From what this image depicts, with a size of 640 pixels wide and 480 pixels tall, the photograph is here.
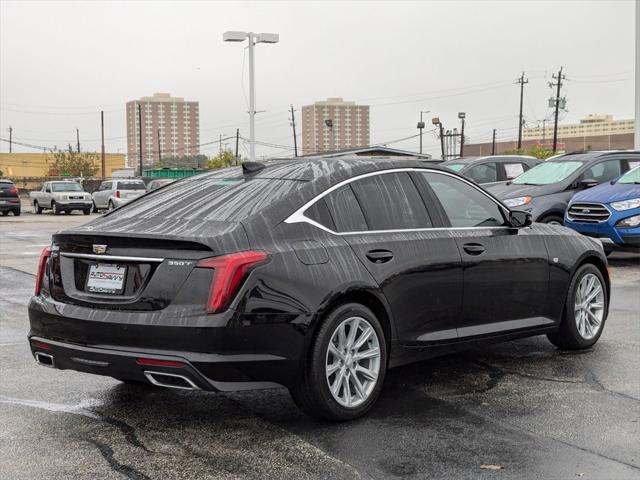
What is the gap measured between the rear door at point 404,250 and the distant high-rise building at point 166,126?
6255 inches

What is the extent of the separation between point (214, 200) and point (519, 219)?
2.46m

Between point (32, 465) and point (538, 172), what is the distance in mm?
13385

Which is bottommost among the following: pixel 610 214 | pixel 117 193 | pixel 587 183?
pixel 117 193

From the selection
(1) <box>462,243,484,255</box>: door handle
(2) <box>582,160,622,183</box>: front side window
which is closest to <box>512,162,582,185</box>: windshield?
(2) <box>582,160,622,183</box>: front side window

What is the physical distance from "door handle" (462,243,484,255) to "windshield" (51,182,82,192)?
121ft

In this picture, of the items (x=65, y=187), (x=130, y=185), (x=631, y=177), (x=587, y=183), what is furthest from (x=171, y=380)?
(x=65, y=187)

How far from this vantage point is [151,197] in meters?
5.86

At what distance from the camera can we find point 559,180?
15352mm

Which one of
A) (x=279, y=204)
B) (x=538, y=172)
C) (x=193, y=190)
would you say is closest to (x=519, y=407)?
(x=279, y=204)

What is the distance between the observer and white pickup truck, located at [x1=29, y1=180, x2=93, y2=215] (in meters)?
39.8

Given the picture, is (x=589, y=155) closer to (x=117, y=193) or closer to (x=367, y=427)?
(x=367, y=427)

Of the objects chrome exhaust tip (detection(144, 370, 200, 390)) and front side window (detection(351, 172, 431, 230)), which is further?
front side window (detection(351, 172, 431, 230))

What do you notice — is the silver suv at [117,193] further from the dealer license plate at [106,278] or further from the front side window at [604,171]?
the dealer license plate at [106,278]

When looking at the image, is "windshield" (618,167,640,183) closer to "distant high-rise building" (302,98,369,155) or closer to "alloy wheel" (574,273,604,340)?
"alloy wheel" (574,273,604,340)
